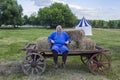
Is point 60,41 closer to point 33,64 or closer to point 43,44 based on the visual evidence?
point 43,44

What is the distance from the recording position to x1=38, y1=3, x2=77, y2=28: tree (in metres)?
63.7

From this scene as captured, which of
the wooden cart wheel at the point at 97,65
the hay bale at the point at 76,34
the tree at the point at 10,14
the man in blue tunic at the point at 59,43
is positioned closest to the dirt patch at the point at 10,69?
the man in blue tunic at the point at 59,43

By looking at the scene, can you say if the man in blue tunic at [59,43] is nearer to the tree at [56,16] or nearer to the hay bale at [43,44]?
the hay bale at [43,44]

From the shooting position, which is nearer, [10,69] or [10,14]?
[10,69]

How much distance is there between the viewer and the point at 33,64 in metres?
7.21

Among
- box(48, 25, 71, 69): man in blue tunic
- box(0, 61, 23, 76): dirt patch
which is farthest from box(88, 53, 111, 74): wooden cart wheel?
box(0, 61, 23, 76): dirt patch

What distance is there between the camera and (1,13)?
173 ft

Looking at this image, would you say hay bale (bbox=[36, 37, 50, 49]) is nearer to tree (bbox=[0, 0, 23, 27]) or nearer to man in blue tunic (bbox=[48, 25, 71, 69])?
man in blue tunic (bbox=[48, 25, 71, 69])

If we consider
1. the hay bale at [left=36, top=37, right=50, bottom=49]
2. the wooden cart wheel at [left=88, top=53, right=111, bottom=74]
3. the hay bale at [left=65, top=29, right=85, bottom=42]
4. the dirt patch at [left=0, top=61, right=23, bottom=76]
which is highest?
the hay bale at [left=65, top=29, right=85, bottom=42]

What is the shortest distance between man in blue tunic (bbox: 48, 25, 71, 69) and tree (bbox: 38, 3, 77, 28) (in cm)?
5558

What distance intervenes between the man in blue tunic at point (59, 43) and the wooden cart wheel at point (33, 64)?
1.36 feet

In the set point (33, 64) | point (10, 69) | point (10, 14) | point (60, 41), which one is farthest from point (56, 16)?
point (33, 64)

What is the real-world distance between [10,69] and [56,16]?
5809 cm

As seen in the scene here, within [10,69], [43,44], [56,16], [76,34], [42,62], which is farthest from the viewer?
[56,16]
